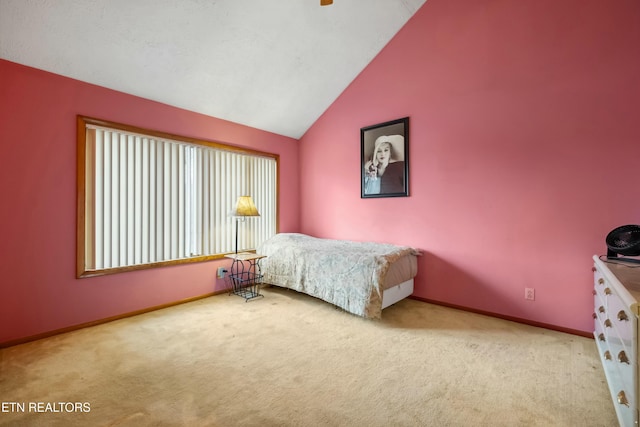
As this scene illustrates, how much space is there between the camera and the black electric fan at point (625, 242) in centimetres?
187

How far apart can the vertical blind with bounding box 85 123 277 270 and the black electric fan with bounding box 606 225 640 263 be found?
3.70 metres

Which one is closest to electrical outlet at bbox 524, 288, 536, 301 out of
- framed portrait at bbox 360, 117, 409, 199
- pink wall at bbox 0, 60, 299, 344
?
framed portrait at bbox 360, 117, 409, 199

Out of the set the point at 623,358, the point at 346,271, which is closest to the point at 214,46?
the point at 346,271

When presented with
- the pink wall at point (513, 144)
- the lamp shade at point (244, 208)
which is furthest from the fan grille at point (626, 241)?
the lamp shade at point (244, 208)

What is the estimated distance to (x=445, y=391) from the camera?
174cm

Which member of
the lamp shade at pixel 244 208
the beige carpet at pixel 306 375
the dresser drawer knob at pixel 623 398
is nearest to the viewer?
the dresser drawer knob at pixel 623 398

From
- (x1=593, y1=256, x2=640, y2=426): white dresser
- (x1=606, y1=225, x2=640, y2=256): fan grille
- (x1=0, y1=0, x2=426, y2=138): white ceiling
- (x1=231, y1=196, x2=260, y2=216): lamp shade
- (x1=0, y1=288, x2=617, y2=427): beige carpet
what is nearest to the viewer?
(x1=593, y1=256, x2=640, y2=426): white dresser

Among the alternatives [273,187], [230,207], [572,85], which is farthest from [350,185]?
[572,85]

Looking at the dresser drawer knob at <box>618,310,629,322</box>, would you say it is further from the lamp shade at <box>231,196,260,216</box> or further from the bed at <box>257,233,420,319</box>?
the lamp shade at <box>231,196,260,216</box>

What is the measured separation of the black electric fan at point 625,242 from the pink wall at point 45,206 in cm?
410

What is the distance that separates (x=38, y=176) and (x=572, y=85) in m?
4.63

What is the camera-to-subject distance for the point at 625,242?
1951 mm

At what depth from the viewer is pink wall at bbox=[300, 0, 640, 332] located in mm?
2348

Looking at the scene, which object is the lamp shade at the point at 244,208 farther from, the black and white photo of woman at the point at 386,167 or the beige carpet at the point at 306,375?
the black and white photo of woman at the point at 386,167
